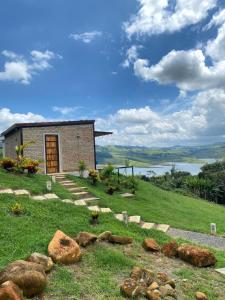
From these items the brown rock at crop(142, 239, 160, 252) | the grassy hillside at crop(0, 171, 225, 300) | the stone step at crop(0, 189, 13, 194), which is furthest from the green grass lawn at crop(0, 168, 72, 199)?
the brown rock at crop(142, 239, 160, 252)

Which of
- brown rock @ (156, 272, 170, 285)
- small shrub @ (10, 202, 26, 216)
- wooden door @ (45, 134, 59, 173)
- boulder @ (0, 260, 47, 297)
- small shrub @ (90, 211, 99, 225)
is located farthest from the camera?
wooden door @ (45, 134, 59, 173)

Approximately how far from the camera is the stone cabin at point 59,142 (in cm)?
1883

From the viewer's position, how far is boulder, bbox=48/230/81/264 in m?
6.04

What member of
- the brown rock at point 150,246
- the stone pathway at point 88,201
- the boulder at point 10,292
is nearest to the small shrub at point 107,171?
the stone pathway at point 88,201

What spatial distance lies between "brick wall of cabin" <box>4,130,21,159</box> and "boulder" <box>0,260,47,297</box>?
14.9 m

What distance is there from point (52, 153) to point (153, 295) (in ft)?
49.3

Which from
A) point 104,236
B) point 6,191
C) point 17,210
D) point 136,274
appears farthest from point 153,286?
point 6,191

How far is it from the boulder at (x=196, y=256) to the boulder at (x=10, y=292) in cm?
408

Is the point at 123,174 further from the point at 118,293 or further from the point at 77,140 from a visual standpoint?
the point at 118,293

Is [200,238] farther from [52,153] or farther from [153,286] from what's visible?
[52,153]

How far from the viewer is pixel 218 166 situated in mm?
62781

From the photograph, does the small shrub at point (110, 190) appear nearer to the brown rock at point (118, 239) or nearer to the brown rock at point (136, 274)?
the brown rock at point (118, 239)

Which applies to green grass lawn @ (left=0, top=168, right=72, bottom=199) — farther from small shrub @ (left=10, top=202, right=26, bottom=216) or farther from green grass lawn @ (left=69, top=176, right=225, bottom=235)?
small shrub @ (left=10, top=202, right=26, bottom=216)

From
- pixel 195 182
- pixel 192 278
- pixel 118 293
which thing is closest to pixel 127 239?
pixel 192 278
